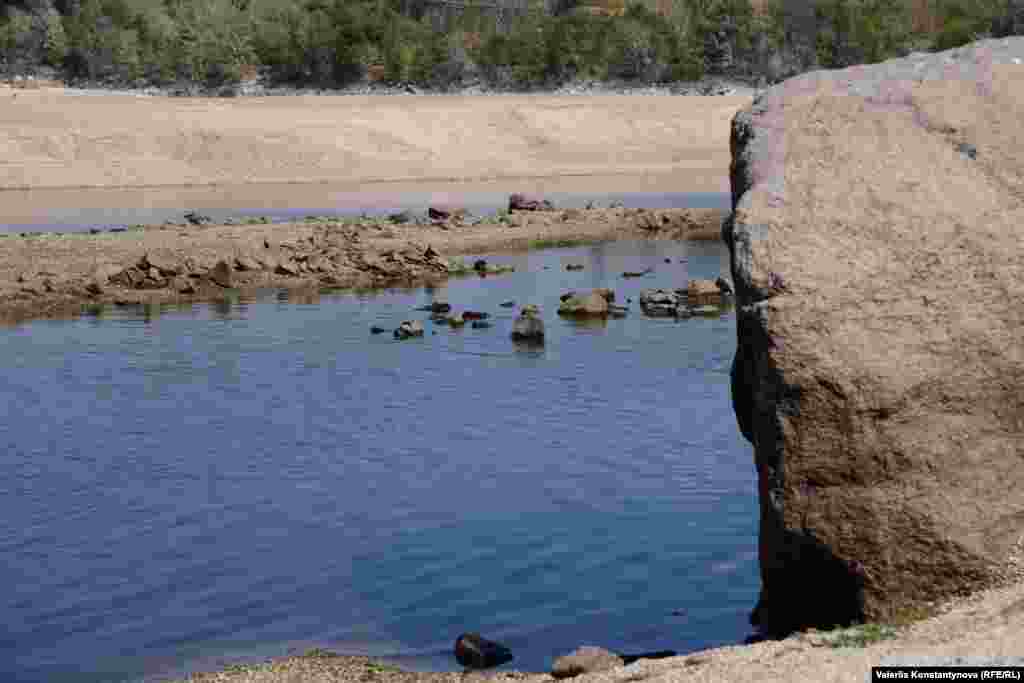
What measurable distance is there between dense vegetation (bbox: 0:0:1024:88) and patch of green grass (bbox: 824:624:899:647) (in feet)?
247

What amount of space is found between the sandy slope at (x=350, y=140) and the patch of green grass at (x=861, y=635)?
42247 mm

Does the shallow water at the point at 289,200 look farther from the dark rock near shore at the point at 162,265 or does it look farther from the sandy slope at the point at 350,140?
the dark rock near shore at the point at 162,265

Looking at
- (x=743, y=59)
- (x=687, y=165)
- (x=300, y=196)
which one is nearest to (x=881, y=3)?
(x=743, y=59)

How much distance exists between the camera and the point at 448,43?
3359 inches

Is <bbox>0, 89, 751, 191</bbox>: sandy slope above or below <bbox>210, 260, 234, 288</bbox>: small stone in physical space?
above

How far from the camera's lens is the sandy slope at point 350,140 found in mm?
50375

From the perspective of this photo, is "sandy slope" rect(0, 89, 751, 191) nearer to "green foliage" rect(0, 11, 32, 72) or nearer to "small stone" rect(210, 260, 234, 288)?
"green foliage" rect(0, 11, 32, 72)

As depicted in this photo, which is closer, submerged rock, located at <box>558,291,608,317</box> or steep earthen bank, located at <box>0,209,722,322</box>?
submerged rock, located at <box>558,291,608,317</box>

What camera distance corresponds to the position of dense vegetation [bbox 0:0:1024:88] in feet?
272

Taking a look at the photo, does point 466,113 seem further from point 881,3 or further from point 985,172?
point 985,172

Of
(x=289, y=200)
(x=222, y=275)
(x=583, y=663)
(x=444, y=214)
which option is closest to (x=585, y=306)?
(x=222, y=275)

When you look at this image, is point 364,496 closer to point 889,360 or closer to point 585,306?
point 889,360

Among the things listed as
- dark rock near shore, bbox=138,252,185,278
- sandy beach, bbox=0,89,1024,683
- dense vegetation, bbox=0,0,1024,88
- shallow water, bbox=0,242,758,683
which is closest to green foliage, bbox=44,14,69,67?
dense vegetation, bbox=0,0,1024,88

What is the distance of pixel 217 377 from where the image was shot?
19.5 metres
